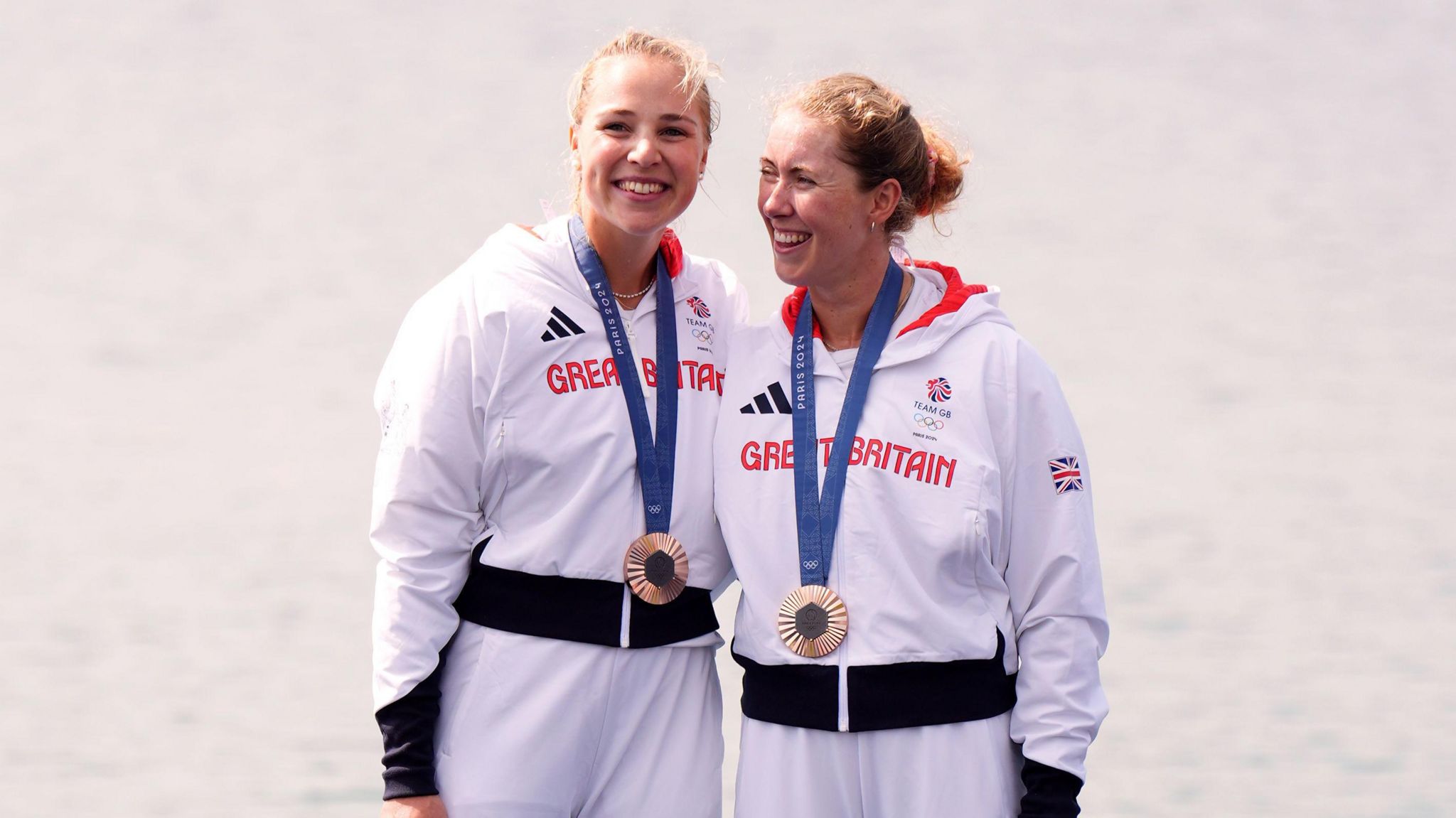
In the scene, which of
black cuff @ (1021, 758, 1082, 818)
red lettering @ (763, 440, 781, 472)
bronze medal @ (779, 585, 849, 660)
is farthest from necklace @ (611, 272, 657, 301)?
black cuff @ (1021, 758, 1082, 818)

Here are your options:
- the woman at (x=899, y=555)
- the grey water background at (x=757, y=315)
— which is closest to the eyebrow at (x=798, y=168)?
the woman at (x=899, y=555)

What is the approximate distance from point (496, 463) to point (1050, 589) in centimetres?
89

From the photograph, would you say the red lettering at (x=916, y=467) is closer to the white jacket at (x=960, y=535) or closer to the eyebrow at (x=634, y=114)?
the white jacket at (x=960, y=535)

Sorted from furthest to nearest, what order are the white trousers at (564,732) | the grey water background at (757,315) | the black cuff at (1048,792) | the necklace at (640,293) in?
the grey water background at (757,315), the necklace at (640,293), the white trousers at (564,732), the black cuff at (1048,792)

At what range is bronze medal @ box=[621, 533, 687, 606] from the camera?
245 centimetres

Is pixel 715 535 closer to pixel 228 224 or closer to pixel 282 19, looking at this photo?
pixel 228 224

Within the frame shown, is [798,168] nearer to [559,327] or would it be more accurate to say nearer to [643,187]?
[643,187]

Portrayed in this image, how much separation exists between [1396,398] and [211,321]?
20.6 ft

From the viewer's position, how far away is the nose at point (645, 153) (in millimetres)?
2451

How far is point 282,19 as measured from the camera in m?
9.37

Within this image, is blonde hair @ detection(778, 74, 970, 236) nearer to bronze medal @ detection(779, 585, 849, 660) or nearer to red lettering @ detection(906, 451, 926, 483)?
red lettering @ detection(906, 451, 926, 483)

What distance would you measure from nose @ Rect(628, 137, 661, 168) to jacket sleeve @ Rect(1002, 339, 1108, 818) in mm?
656

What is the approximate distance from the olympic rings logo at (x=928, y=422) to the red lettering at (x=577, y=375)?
0.53 m

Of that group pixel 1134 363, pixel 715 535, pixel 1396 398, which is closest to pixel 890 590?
pixel 715 535
